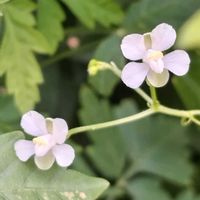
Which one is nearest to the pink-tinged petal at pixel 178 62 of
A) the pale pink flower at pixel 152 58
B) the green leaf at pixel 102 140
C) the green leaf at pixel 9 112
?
the pale pink flower at pixel 152 58

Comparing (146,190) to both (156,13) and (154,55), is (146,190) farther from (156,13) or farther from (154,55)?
(154,55)

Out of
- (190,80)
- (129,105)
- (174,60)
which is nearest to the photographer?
(174,60)

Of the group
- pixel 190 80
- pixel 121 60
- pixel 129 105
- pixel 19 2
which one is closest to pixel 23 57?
pixel 19 2

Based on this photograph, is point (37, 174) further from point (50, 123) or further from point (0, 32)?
point (0, 32)

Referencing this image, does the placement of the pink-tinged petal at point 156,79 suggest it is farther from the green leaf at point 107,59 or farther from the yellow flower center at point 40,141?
the green leaf at point 107,59

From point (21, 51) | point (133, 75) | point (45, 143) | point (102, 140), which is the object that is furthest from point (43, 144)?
point (102, 140)

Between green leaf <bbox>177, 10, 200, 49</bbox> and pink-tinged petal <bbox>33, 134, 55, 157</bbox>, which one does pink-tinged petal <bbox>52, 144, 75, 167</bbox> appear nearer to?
pink-tinged petal <bbox>33, 134, 55, 157</bbox>

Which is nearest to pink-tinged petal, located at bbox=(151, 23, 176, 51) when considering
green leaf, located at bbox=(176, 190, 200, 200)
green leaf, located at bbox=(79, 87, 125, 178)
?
green leaf, located at bbox=(79, 87, 125, 178)
